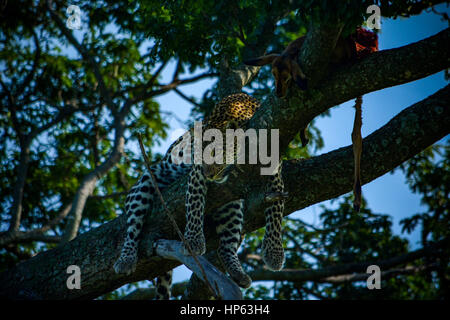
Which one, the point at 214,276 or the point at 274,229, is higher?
the point at 274,229

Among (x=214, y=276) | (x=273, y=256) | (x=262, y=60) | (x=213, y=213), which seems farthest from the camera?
(x=213, y=213)

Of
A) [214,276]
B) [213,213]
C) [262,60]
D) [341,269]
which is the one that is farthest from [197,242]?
[341,269]

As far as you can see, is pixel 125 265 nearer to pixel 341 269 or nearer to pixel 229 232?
pixel 229 232

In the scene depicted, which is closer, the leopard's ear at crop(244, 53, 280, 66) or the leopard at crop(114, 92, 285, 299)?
the leopard's ear at crop(244, 53, 280, 66)

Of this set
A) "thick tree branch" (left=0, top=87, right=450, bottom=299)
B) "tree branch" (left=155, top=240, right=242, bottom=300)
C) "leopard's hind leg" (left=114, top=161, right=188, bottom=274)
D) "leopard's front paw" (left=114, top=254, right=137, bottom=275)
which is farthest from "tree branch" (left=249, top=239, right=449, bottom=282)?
"tree branch" (left=155, top=240, right=242, bottom=300)

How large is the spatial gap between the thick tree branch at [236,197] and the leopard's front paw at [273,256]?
35 cm

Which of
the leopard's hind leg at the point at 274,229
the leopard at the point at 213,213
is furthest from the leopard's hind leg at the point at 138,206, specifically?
the leopard's hind leg at the point at 274,229

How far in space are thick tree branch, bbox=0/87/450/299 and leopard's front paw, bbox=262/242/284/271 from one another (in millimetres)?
355

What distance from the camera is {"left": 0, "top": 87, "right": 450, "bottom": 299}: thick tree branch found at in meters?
5.18

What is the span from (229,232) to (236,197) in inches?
32.0

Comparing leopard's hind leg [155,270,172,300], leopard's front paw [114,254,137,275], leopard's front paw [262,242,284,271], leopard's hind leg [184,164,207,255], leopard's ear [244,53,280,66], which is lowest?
leopard's hind leg [155,270,172,300]

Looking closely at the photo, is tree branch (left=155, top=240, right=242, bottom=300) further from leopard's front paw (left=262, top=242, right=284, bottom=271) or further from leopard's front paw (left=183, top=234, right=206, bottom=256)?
leopard's front paw (left=262, top=242, right=284, bottom=271)

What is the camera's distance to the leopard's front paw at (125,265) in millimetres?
Result: 5746

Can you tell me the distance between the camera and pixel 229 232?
249 inches
